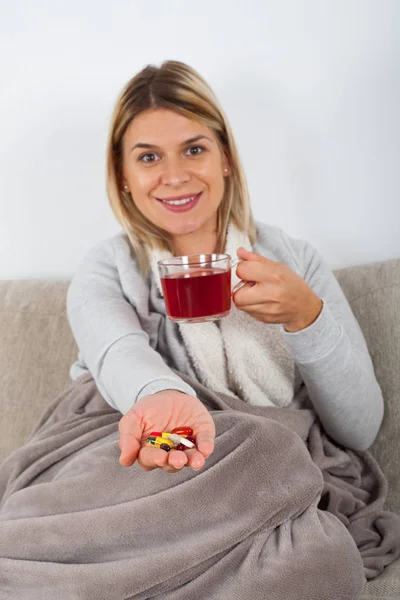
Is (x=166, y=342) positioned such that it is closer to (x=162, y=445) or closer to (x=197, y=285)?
(x=197, y=285)

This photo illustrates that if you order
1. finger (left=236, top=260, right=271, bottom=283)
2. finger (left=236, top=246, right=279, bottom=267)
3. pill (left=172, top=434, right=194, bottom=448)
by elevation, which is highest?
finger (left=236, top=246, right=279, bottom=267)

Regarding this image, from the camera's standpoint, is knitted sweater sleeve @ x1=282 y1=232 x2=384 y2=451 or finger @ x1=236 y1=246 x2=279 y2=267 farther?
knitted sweater sleeve @ x1=282 y1=232 x2=384 y2=451

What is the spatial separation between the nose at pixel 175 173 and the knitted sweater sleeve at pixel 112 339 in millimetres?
221

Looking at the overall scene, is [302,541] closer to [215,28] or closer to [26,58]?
[215,28]

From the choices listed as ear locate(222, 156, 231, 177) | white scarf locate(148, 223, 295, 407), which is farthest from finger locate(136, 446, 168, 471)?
ear locate(222, 156, 231, 177)

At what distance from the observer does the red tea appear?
44.6 inches

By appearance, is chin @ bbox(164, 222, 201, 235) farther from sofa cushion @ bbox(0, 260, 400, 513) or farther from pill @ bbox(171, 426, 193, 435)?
pill @ bbox(171, 426, 193, 435)

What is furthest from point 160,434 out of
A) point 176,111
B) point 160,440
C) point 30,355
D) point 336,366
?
point 30,355

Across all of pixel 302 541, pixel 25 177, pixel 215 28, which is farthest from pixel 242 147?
pixel 302 541

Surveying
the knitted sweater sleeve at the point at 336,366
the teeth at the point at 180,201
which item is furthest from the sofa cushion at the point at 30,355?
the knitted sweater sleeve at the point at 336,366

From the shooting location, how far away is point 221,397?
1380 mm

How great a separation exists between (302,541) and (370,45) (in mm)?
1270

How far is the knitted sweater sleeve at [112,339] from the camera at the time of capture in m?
1.22

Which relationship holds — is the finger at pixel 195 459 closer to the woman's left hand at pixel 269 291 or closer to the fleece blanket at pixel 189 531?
the fleece blanket at pixel 189 531
